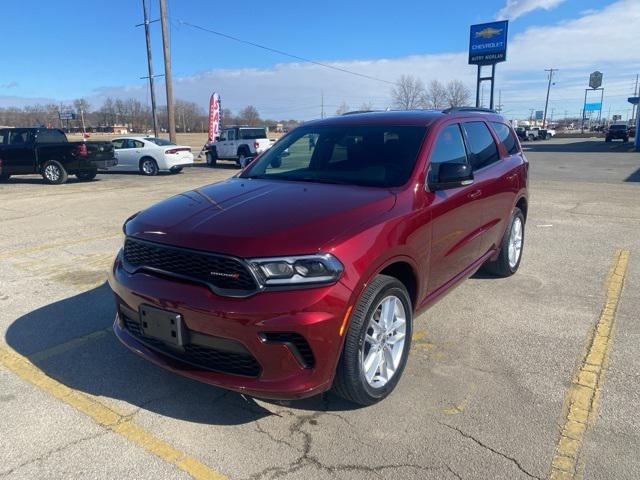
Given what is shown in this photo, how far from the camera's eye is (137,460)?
2578 mm

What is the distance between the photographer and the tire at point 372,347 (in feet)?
8.92

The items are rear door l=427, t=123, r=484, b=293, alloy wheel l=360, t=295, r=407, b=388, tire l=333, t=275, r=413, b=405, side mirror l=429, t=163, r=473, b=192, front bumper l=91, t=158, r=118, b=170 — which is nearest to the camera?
tire l=333, t=275, r=413, b=405

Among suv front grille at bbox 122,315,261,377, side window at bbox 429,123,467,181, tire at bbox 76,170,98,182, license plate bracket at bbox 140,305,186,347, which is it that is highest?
side window at bbox 429,123,467,181

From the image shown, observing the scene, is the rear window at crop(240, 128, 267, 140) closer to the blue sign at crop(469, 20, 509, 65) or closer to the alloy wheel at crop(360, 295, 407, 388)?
the alloy wheel at crop(360, 295, 407, 388)

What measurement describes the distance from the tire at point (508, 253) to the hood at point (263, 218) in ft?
8.34

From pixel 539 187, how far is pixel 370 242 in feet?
43.8

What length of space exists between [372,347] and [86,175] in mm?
16738

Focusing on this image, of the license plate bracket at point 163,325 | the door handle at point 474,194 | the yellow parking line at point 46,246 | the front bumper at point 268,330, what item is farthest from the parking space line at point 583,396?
the yellow parking line at point 46,246

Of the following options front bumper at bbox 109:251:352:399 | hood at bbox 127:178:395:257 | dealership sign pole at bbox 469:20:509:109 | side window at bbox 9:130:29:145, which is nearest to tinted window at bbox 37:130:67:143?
side window at bbox 9:130:29:145

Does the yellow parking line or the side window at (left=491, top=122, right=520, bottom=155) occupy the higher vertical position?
the side window at (left=491, top=122, right=520, bottom=155)

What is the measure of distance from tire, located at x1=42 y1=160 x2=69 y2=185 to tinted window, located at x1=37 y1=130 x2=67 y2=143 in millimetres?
751

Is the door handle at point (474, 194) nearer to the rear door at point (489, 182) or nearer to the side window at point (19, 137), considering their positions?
the rear door at point (489, 182)

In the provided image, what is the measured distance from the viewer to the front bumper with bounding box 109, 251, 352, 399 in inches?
98.0

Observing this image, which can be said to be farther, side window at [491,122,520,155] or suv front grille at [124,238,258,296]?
side window at [491,122,520,155]
